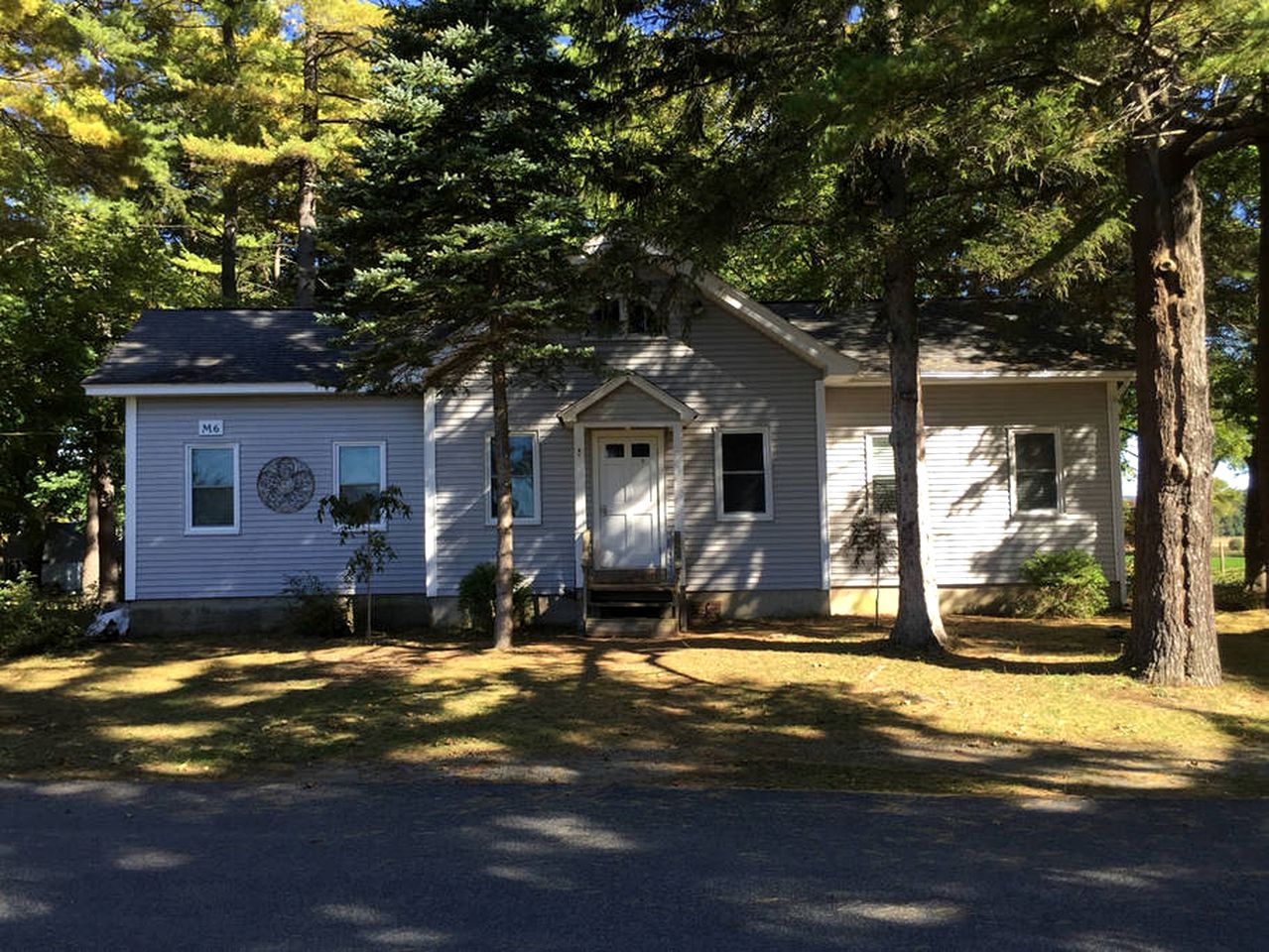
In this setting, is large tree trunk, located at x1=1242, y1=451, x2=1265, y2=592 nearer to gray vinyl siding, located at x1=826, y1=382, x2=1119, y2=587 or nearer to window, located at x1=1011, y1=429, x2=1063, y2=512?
gray vinyl siding, located at x1=826, y1=382, x2=1119, y2=587

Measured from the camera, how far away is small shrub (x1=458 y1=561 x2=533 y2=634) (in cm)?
1343

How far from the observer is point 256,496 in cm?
1434

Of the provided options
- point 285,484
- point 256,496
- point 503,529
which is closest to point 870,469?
point 503,529

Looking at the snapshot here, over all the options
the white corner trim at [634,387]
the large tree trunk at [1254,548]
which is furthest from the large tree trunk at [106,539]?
the large tree trunk at [1254,548]

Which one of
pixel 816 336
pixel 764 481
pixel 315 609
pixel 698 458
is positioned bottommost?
pixel 315 609

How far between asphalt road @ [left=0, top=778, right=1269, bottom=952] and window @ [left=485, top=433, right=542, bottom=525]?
8080mm

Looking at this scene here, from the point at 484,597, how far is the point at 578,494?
6.63 feet

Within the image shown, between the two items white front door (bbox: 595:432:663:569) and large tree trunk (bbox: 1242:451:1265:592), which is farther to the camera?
large tree trunk (bbox: 1242:451:1265:592)

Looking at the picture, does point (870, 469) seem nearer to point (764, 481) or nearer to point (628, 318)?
point (764, 481)

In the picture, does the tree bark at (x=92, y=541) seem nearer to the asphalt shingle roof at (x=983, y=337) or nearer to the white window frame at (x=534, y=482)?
the white window frame at (x=534, y=482)

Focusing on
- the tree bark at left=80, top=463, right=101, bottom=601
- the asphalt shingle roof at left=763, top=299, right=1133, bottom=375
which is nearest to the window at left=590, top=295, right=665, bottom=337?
the asphalt shingle roof at left=763, top=299, right=1133, bottom=375

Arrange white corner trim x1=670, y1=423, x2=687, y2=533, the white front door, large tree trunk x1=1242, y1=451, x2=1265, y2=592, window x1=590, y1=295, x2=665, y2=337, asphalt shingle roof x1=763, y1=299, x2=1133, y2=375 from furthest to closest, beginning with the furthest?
large tree trunk x1=1242, y1=451, x2=1265, y2=592
asphalt shingle roof x1=763, y1=299, x2=1133, y2=375
the white front door
white corner trim x1=670, y1=423, x2=687, y2=533
window x1=590, y1=295, x2=665, y2=337

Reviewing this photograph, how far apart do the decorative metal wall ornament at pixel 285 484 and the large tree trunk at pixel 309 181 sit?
732 centimetres

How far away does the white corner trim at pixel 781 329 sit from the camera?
46.0 feet
